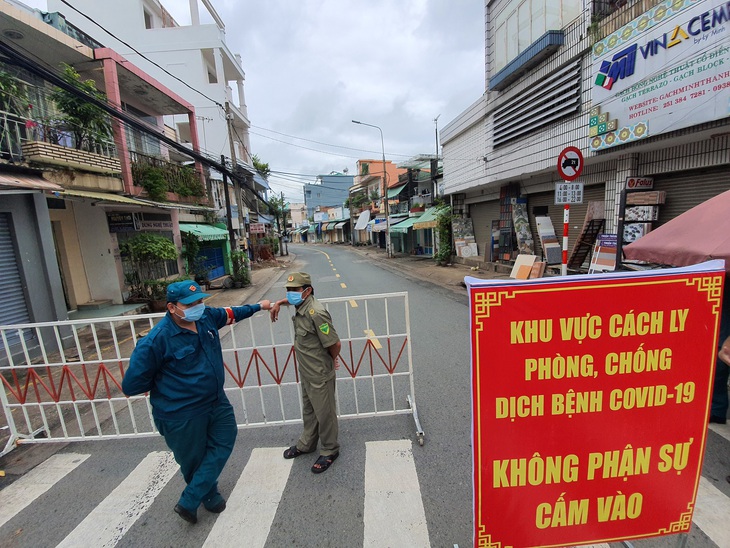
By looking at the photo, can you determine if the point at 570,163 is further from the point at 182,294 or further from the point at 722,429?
the point at 182,294

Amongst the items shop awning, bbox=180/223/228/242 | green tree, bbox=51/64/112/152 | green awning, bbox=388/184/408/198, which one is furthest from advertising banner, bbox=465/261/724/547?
green awning, bbox=388/184/408/198

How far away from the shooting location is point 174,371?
2041mm

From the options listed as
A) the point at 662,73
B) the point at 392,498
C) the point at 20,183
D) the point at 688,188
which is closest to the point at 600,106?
the point at 662,73

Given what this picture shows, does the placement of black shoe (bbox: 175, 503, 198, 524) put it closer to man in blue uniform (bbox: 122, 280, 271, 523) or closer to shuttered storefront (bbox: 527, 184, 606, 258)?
man in blue uniform (bbox: 122, 280, 271, 523)

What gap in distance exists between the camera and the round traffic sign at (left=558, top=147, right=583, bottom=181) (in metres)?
5.07

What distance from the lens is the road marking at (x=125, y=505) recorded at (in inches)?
84.3

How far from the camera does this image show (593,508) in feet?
5.14

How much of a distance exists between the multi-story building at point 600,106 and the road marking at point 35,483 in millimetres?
9134

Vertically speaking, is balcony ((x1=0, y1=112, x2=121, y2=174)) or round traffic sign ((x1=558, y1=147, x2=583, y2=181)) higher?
balcony ((x1=0, y1=112, x2=121, y2=174))

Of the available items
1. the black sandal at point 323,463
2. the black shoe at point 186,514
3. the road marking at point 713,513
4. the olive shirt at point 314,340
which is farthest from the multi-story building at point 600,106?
the black shoe at point 186,514

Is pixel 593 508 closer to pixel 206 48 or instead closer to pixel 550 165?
pixel 550 165

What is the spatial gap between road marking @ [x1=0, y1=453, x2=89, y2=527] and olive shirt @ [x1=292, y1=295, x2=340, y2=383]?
2250 mm

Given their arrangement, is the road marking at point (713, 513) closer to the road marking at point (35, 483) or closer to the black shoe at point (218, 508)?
the black shoe at point (218, 508)

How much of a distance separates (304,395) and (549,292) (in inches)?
83.1
